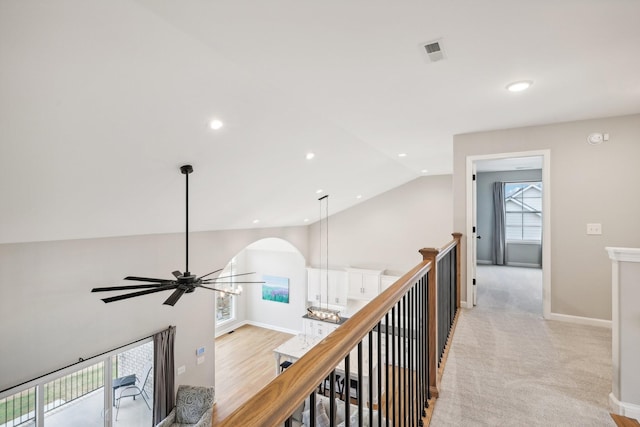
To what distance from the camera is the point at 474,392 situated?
7.07 ft

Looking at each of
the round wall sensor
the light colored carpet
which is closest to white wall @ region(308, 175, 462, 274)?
the round wall sensor

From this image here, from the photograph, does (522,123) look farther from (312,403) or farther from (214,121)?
(312,403)

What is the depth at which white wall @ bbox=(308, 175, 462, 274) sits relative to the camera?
28.6 ft

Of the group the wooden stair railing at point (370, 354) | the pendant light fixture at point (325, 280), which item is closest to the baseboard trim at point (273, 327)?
the pendant light fixture at point (325, 280)

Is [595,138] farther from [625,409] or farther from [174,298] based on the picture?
[174,298]

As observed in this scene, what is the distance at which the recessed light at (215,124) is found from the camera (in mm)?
3047

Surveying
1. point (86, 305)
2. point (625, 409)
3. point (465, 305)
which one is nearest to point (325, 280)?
point (465, 305)

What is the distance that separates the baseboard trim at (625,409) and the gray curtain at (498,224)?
6730 mm

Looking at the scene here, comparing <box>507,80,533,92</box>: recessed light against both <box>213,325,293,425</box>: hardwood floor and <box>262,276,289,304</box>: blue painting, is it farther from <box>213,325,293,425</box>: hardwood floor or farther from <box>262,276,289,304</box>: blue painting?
<box>262,276,289,304</box>: blue painting

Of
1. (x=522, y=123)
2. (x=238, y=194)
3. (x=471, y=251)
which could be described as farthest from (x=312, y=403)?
(x=238, y=194)

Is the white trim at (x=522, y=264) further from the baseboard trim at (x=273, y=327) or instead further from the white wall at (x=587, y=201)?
the baseboard trim at (x=273, y=327)

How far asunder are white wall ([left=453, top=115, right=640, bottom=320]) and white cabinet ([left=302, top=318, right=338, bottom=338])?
548 cm

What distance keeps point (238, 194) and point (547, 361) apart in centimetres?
426

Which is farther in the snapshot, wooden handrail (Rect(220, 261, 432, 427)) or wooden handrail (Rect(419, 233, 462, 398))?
wooden handrail (Rect(419, 233, 462, 398))
